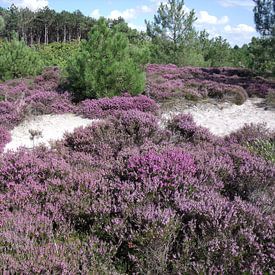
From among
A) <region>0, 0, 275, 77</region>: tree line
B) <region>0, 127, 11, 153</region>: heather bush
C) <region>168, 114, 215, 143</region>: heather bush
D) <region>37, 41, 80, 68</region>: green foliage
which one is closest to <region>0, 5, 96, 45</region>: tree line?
<region>37, 41, 80, 68</region>: green foliage

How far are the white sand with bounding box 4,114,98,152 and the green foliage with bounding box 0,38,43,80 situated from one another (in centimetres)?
807

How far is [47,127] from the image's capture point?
424 inches

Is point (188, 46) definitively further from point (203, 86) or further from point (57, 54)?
point (57, 54)

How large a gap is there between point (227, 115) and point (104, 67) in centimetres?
441

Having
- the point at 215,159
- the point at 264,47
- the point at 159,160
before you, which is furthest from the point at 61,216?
the point at 264,47

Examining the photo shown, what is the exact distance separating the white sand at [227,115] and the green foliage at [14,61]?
972 cm

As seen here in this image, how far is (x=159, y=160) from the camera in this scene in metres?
4.19

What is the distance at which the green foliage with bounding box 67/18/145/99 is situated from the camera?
12859 mm

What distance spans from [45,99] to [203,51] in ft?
81.1

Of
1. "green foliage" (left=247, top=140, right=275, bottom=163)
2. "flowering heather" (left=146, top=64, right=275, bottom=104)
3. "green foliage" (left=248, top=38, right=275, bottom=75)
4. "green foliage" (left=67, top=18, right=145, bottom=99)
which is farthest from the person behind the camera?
"green foliage" (left=248, top=38, right=275, bottom=75)

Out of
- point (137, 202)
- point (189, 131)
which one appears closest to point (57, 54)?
point (189, 131)

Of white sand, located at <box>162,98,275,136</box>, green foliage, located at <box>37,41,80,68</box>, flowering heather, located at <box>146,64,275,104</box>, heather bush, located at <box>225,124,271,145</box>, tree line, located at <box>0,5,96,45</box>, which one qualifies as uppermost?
tree line, located at <box>0,5,96,45</box>

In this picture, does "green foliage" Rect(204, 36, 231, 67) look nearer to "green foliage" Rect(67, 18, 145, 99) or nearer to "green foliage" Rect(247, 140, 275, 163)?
"green foliage" Rect(67, 18, 145, 99)

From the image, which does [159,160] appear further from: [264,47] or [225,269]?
[264,47]
